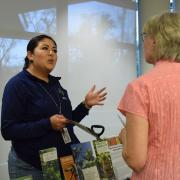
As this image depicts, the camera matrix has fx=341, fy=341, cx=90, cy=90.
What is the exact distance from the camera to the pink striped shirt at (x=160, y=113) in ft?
3.93

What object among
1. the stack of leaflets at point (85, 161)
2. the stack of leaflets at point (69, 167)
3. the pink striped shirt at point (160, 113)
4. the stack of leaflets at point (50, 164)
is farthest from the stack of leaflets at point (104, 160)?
the pink striped shirt at point (160, 113)

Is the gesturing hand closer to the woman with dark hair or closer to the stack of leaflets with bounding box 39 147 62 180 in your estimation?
the woman with dark hair

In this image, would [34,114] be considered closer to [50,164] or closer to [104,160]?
[50,164]

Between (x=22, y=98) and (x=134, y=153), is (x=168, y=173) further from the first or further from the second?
(x=22, y=98)

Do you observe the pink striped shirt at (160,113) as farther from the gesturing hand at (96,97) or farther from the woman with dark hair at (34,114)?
the gesturing hand at (96,97)

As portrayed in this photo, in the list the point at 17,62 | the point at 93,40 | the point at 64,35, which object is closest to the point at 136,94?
the point at 17,62

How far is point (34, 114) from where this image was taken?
6.31 feet

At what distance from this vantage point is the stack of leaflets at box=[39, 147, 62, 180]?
74.9 inches

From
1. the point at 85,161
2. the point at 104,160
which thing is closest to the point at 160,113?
the point at 85,161

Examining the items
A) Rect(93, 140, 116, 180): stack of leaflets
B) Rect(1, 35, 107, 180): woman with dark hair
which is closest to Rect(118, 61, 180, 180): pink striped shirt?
Rect(1, 35, 107, 180): woman with dark hair

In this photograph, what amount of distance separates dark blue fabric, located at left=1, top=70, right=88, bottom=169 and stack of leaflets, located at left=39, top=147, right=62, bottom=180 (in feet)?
0.14

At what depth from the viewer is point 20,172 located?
1955 millimetres

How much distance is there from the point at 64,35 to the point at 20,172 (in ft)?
4.75

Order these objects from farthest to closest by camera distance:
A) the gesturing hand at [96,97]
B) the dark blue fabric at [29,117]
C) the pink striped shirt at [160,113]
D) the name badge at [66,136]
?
the gesturing hand at [96,97]
the name badge at [66,136]
the dark blue fabric at [29,117]
the pink striped shirt at [160,113]
